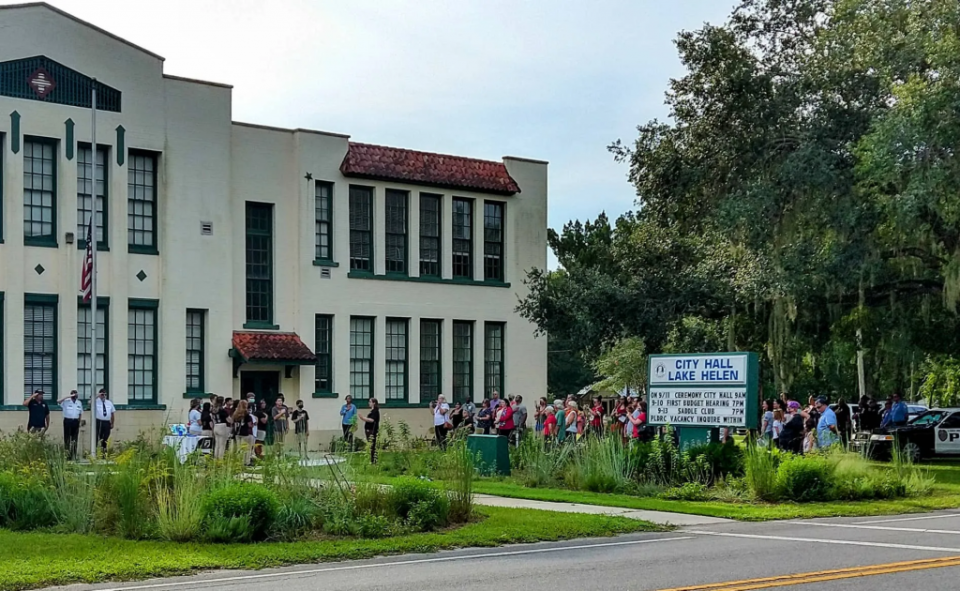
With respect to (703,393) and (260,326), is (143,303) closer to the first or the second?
(260,326)

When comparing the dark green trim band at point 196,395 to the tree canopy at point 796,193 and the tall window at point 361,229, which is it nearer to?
the tall window at point 361,229

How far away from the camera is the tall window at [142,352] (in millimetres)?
32750

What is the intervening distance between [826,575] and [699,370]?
1164 cm

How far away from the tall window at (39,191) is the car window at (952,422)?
75.5 feet

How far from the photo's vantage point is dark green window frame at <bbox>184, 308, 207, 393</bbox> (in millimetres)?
33812

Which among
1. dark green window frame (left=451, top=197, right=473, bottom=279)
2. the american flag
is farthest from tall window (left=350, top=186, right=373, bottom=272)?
the american flag

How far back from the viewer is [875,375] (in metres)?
51.0

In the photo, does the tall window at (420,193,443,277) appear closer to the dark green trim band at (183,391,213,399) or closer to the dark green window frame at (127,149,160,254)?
the dark green trim band at (183,391,213,399)

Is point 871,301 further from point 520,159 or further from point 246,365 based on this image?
point 246,365

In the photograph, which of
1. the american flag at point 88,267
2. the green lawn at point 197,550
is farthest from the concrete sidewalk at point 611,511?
the american flag at point 88,267

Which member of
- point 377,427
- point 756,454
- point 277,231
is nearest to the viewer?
point 756,454

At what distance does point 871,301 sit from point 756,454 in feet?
39.6

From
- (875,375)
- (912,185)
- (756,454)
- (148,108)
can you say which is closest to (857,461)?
(756,454)

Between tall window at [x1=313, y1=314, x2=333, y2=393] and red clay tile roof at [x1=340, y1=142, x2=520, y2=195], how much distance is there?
4.40 metres
